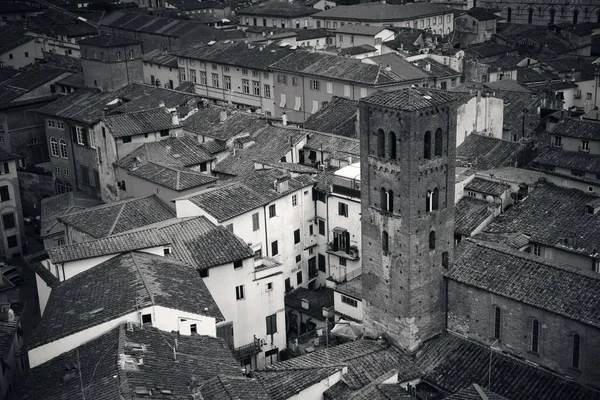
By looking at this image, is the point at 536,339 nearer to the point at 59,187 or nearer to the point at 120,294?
the point at 120,294

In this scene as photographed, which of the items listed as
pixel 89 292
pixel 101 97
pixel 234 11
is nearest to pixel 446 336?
pixel 89 292

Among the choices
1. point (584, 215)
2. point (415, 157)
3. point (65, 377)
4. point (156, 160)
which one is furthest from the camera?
point (156, 160)

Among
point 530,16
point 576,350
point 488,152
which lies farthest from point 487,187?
point 530,16

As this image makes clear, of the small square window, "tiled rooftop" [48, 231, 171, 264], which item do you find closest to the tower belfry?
"tiled rooftop" [48, 231, 171, 264]

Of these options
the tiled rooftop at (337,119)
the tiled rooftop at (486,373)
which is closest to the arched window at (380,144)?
the tiled rooftop at (486,373)

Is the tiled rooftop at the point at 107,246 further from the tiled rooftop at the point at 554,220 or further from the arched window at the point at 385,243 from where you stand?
the tiled rooftop at the point at 554,220

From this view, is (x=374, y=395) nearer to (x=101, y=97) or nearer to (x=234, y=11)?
(x=101, y=97)
